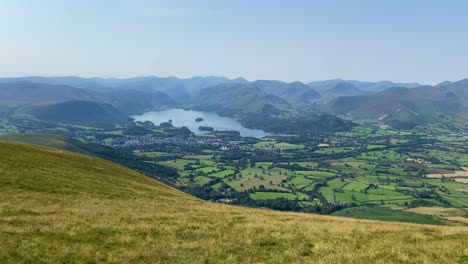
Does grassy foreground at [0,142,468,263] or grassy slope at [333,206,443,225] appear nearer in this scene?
grassy foreground at [0,142,468,263]

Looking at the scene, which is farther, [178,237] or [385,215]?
[385,215]

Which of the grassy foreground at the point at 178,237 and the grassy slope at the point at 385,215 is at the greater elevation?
the grassy foreground at the point at 178,237

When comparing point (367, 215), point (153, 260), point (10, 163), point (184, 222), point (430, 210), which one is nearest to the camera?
point (153, 260)

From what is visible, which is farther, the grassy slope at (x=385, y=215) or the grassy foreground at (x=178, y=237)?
the grassy slope at (x=385, y=215)

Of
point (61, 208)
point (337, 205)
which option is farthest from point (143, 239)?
point (337, 205)

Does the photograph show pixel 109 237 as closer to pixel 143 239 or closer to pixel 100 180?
pixel 143 239

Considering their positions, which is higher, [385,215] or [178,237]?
[178,237]

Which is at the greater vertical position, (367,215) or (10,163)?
(10,163)

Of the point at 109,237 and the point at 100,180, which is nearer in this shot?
the point at 109,237

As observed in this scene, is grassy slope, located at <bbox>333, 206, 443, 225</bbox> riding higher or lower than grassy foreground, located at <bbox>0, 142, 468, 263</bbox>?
lower

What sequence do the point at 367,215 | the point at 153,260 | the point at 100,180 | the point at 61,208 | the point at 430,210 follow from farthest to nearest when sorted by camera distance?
the point at 430,210 < the point at 367,215 < the point at 100,180 < the point at 61,208 < the point at 153,260
